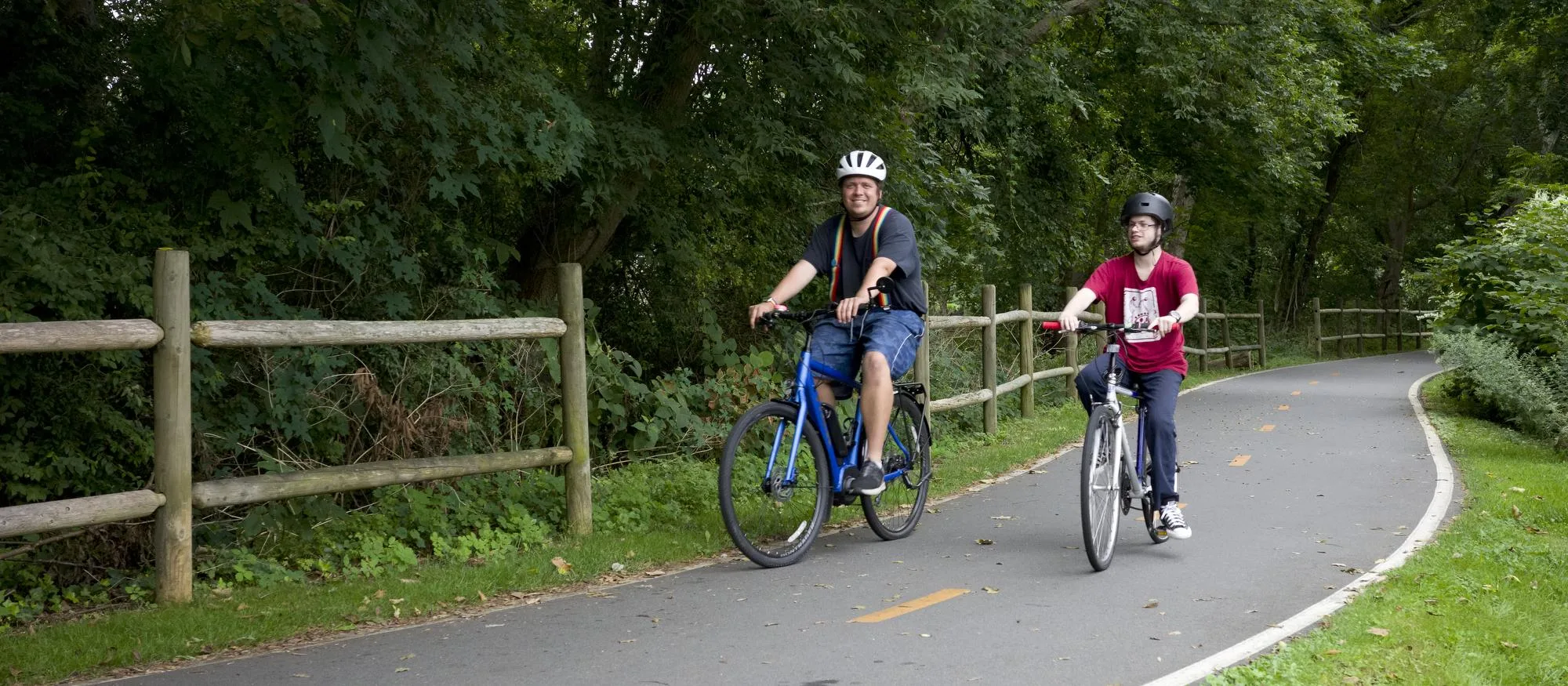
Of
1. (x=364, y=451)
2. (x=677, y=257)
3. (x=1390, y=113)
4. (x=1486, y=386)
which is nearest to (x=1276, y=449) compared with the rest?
(x=1486, y=386)

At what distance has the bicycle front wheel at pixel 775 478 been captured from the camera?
23.1 ft

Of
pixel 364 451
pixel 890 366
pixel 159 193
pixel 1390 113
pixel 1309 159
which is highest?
pixel 1390 113

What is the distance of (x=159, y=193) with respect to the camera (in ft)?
28.0

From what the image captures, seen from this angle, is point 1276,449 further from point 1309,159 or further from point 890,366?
point 1309,159

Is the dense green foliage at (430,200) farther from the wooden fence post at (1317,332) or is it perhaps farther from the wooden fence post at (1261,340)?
the wooden fence post at (1317,332)

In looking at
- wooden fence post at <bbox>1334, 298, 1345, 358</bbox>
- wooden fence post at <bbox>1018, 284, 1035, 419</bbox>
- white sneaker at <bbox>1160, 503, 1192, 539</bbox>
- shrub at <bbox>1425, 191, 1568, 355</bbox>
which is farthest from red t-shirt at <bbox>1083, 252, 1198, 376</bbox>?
wooden fence post at <bbox>1334, 298, 1345, 358</bbox>

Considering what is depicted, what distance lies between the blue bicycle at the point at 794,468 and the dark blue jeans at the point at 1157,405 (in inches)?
45.9

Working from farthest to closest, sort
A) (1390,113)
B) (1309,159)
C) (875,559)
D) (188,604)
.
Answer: (1390,113)
(1309,159)
(875,559)
(188,604)

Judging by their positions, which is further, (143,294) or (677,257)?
(677,257)

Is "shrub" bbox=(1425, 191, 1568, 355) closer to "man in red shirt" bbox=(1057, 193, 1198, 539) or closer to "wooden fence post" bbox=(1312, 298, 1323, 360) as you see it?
"man in red shirt" bbox=(1057, 193, 1198, 539)

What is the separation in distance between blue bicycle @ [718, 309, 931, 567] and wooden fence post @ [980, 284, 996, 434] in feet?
22.2

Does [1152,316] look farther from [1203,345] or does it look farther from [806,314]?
[1203,345]

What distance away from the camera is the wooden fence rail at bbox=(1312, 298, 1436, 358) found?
3600 centimetres

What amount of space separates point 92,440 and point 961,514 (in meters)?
5.40
